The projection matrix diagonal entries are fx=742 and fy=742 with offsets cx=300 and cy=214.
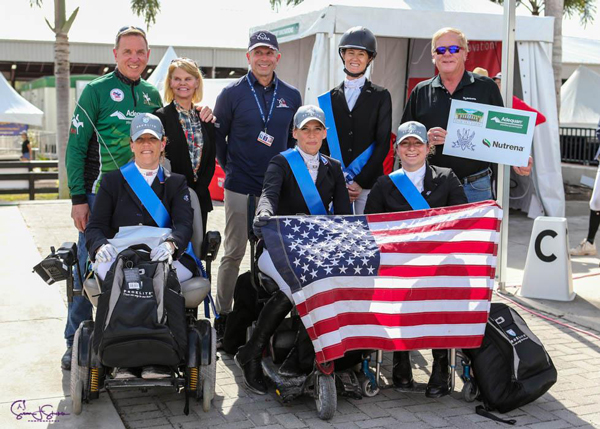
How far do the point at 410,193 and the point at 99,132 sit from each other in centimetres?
210

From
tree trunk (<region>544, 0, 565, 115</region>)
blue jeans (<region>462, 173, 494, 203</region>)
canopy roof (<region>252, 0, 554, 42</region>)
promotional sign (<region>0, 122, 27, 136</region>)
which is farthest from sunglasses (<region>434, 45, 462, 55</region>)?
promotional sign (<region>0, 122, 27, 136</region>)

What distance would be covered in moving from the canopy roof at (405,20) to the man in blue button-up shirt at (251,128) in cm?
477

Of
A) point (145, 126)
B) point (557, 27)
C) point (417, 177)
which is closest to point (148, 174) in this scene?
point (145, 126)

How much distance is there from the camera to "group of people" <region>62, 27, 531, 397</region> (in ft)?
15.0

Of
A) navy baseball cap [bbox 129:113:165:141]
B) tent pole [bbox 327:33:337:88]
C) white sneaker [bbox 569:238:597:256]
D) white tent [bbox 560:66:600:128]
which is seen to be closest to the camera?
navy baseball cap [bbox 129:113:165:141]

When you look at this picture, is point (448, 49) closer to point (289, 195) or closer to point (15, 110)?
point (289, 195)

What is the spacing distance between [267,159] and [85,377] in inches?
82.3

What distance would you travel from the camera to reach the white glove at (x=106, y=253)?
421 centimetres

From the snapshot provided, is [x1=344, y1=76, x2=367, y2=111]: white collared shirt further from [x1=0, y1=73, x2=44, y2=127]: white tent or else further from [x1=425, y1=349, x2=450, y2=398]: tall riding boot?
[x1=0, y1=73, x2=44, y2=127]: white tent

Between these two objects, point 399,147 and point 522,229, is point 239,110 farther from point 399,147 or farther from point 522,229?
point 522,229

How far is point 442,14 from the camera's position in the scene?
34.5ft

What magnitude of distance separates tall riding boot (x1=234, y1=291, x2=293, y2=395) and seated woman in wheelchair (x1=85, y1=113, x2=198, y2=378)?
56 cm

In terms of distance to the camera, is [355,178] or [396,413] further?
[355,178]

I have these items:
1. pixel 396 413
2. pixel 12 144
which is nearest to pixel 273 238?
pixel 396 413
